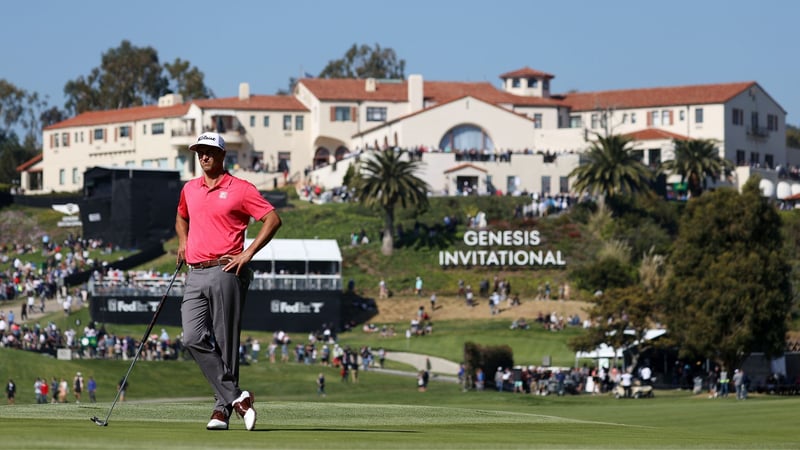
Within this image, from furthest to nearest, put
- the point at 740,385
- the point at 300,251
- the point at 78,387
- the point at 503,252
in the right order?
the point at 503,252 → the point at 300,251 → the point at 78,387 → the point at 740,385

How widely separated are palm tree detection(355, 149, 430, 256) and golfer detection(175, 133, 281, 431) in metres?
79.9

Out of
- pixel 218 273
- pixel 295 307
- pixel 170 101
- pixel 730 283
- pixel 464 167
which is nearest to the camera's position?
pixel 218 273

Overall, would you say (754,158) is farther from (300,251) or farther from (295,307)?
(295,307)

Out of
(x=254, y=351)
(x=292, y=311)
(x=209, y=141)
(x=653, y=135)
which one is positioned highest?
(x=653, y=135)

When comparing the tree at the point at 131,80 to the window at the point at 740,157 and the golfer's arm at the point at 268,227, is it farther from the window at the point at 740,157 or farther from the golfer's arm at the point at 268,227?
the golfer's arm at the point at 268,227

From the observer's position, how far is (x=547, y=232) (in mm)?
98125

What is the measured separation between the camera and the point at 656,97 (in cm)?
12838

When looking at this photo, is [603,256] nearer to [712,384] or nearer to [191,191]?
[712,384]

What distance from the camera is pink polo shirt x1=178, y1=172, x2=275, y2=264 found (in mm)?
13391

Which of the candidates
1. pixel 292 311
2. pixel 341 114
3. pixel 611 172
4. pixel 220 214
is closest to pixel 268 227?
pixel 220 214

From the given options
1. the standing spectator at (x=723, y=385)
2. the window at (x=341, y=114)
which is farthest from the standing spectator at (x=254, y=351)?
the window at (x=341, y=114)

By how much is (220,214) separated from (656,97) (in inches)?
4644

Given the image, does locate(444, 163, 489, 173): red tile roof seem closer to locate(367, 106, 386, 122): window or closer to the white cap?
locate(367, 106, 386, 122): window

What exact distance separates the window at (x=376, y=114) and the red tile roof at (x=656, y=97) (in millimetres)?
16670
